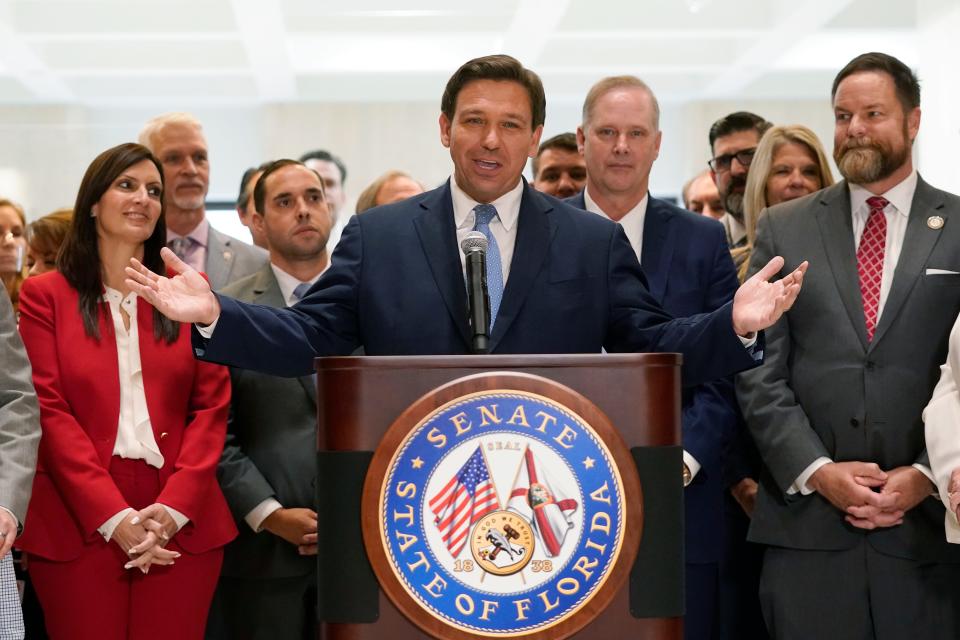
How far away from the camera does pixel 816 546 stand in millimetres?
2920

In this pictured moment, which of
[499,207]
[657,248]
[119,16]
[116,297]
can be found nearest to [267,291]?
[116,297]

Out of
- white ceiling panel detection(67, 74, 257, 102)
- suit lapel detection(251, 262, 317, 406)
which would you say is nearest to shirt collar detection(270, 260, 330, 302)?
suit lapel detection(251, 262, 317, 406)

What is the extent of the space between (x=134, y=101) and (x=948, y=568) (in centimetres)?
1043

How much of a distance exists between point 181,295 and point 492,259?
57cm

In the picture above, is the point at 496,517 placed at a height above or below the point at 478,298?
below

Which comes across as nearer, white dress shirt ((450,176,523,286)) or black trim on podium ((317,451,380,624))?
black trim on podium ((317,451,380,624))

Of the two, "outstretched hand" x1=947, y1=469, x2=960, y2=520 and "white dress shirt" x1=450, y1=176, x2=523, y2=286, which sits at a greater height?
"white dress shirt" x1=450, y1=176, x2=523, y2=286

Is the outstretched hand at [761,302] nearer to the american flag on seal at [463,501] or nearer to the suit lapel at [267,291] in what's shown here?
the american flag on seal at [463,501]

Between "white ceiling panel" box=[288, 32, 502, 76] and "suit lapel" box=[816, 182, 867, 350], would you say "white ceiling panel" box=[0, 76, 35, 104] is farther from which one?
"suit lapel" box=[816, 182, 867, 350]

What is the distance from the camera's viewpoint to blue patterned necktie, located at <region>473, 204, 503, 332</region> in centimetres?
228

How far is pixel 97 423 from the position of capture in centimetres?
305

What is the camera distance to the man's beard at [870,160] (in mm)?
3035

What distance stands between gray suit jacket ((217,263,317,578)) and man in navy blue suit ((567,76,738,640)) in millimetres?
992

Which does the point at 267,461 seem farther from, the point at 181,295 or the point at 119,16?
Answer: the point at 119,16
